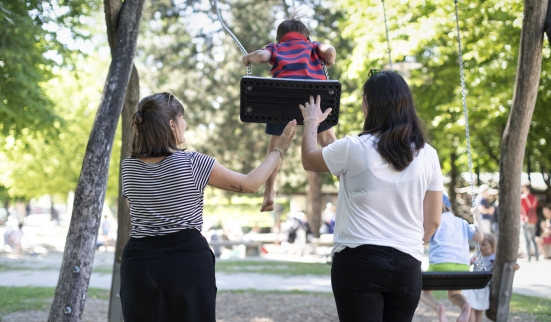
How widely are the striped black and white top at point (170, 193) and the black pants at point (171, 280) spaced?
6cm

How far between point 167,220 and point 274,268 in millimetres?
14915

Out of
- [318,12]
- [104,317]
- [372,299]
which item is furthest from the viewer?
[318,12]

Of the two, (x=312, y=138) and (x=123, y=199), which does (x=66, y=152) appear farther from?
(x=312, y=138)

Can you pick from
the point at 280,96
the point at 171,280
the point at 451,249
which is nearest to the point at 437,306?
the point at 451,249

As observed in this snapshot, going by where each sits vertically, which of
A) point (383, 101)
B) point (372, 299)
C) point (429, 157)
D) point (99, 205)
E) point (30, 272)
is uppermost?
point (383, 101)

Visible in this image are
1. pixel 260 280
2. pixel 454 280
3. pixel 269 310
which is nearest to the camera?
pixel 454 280

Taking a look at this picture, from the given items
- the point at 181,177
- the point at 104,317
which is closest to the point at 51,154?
the point at 104,317

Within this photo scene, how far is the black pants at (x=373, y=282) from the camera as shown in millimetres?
3102

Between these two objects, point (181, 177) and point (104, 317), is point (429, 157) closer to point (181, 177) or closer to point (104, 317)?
point (181, 177)

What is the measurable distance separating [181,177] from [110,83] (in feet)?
8.92

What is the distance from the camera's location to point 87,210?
17.1 ft

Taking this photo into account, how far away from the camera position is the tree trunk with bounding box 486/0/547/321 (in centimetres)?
673

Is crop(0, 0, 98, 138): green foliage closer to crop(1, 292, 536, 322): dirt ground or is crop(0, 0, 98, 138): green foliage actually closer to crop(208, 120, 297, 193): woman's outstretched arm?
crop(1, 292, 536, 322): dirt ground

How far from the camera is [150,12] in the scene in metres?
27.4
